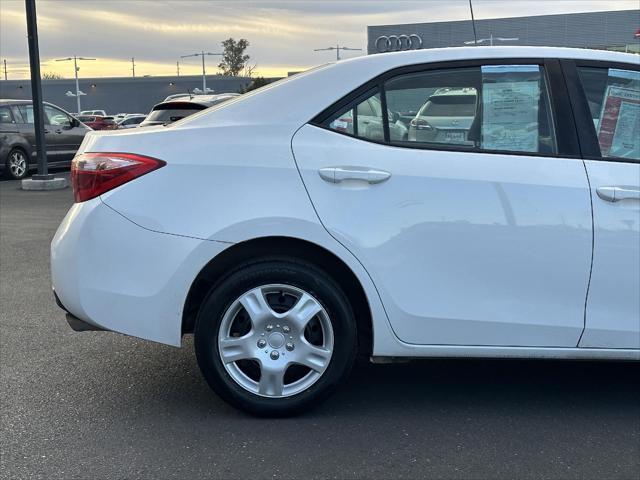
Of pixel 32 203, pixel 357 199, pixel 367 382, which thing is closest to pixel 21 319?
pixel 367 382

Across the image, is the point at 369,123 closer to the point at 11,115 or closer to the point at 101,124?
the point at 11,115

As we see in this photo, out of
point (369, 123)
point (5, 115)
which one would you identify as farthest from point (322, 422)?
point (5, 115)

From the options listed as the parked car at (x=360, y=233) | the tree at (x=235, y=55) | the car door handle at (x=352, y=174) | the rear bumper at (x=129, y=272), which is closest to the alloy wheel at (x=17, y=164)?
the parked car at (x=360, y=233)

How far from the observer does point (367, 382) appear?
12.7 ft

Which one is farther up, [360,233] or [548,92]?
[548,92]

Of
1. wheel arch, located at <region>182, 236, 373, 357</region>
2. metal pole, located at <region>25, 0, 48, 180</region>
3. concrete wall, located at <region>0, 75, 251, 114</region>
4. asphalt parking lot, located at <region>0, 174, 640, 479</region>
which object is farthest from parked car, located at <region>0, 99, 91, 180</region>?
concrete wall, located at <region>0, 75, 251, 114</region>

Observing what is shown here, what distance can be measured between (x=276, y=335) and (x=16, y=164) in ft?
41.7

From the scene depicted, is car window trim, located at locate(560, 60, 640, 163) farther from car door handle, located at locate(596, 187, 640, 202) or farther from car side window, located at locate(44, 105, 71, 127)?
car side window, located at locate(44, 105, 71, 127)

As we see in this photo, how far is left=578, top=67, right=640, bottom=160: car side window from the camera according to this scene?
10.9ft

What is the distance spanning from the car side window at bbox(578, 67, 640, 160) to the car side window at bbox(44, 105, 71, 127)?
45.2 ft

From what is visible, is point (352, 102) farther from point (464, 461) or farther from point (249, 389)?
point (464, 461)

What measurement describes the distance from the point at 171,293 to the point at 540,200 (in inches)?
68.9

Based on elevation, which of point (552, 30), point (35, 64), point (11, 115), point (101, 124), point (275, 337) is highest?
point (552, 30)

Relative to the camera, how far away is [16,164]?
46.6ft
